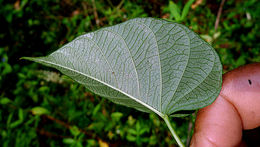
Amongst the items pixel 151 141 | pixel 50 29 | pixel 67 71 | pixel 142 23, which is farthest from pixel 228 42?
pixel 50 29

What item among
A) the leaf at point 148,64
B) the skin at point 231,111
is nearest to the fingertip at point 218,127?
the skin at point 231,111

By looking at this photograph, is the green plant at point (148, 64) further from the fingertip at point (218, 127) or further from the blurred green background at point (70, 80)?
the blurred green background at point (70, 80)

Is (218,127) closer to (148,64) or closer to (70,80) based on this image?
(148,64)

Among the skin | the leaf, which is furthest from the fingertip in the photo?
the leaf

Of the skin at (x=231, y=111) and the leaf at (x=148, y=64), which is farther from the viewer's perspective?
the skin at (x=231, y=111)

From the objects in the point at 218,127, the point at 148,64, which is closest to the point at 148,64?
the point at 148,64

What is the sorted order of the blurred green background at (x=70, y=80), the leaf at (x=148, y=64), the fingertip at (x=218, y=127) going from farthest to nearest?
the blurred green background at (x=70, y=80), the fingertip at (x=218, y=127), the leaf at (x=148, y=64)

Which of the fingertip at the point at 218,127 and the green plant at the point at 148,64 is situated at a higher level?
the green plant at the point at 148,64

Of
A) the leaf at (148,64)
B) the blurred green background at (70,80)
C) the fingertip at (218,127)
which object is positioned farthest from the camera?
the blurred green background at (70,80)
